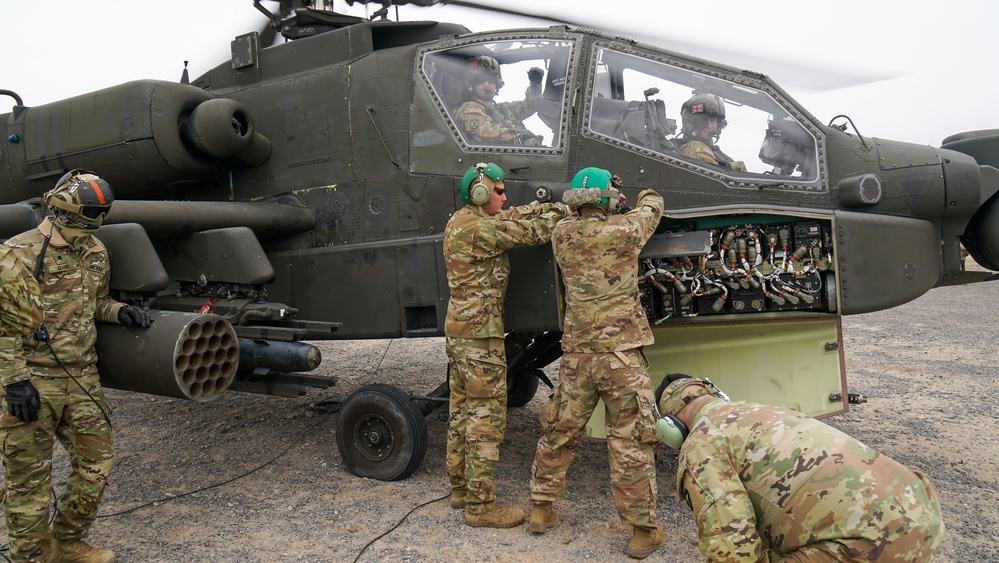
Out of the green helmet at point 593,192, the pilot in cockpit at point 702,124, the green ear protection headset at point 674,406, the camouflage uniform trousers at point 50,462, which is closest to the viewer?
the green ear protection headset at point 674,406

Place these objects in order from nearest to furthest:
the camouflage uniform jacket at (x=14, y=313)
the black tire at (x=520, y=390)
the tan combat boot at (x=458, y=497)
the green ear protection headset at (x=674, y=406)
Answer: the green ear protection headset at (x=674, y=406) < the camouflage uniform jacket at (x=14, y=313) < the tan combat boot at (x=458, y=497) < the black tire at (x=520, y=390)

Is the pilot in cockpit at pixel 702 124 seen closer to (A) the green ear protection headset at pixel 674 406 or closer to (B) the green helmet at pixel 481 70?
(B) the green helmet at pixel 481 70

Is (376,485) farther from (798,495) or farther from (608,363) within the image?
(798,495)

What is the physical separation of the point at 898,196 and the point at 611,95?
6.13 ft

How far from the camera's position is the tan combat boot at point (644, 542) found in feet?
12.3

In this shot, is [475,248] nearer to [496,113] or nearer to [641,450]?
[496,113]

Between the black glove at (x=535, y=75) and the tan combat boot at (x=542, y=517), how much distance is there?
272 cm

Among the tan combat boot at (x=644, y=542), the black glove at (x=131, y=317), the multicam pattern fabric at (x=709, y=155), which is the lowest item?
the tan combat boot at (x=644, y=542)

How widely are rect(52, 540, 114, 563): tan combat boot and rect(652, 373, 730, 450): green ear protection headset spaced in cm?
301

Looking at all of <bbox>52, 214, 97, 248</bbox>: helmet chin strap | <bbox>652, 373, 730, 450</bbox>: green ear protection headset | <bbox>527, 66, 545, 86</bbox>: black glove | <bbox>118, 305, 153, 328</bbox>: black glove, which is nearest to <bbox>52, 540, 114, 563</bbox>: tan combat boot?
<bbox>118, 305, 153, 328</bbox>: black glove

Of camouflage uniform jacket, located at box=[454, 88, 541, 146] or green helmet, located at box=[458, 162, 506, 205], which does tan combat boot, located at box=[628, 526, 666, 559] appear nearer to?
green helmet, located at box=[458, 162, 506, 205]

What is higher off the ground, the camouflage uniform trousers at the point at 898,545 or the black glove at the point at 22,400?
the black glove at the point at 22,400

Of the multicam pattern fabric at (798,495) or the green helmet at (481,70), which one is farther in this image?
the green helmet at (481,70)

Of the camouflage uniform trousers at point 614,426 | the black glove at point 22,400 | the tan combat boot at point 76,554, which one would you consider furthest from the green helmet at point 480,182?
the tan combat boot at point 76,554
